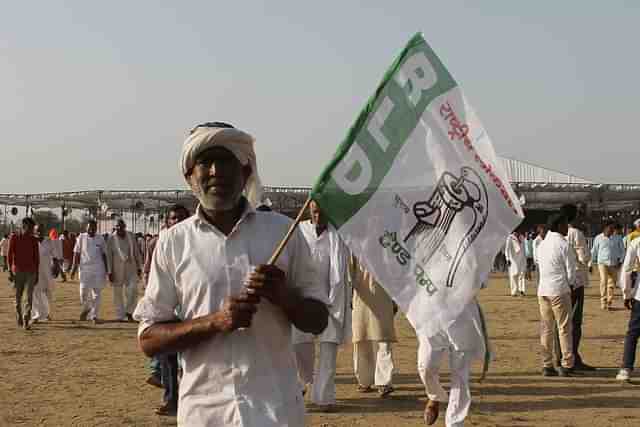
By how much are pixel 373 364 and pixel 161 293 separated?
560 centimetres

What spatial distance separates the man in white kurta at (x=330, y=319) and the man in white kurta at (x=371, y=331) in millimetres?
304

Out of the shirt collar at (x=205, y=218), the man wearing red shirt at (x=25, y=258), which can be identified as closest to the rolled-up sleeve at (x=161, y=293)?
the shirt collar at (x=205, y=218)

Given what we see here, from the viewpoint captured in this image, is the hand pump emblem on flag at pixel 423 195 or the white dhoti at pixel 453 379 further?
the white dhoti at pixel 453 379

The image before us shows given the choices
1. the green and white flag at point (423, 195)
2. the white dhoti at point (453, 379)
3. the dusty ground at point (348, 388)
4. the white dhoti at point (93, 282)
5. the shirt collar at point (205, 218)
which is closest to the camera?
the shirt collar at point (205, 218)

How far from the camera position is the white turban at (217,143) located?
261 cm

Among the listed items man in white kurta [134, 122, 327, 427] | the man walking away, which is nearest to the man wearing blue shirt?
the man walking away

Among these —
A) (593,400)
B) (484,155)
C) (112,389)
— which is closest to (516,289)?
(593,400)

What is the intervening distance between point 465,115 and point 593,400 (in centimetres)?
505

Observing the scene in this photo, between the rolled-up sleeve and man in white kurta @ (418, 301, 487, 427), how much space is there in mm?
3699

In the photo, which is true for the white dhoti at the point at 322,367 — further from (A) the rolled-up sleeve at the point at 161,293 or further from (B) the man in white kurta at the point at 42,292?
(B) the man in white kurta at the point at 42,292

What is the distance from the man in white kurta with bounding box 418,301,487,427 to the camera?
598cm

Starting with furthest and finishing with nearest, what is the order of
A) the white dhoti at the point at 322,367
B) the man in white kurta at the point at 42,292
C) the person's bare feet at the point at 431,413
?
the man in white kurta at the point at 42,292, the white dhoti at the point at 322,367, the person's bare feet at the point at 431,413

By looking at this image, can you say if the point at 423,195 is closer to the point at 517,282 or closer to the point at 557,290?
the point at 557,290

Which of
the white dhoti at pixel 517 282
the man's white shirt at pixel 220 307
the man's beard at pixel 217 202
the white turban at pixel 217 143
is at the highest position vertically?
the white dhoti at pixel 517 282
